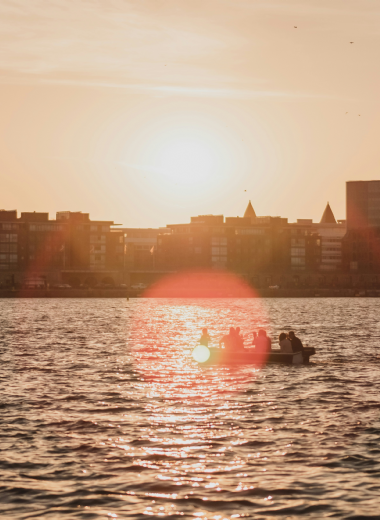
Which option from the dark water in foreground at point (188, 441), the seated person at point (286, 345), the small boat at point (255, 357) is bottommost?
the dark water in foreground at point (188, 441)

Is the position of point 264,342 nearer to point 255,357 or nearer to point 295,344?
point 255,357

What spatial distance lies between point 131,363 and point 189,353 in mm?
7781

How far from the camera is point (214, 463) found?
21156 mm

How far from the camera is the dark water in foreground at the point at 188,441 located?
713 inches

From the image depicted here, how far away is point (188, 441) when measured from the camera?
23.7 meters

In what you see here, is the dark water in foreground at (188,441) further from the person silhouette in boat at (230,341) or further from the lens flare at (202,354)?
the person silhouette in boat at (230,341)

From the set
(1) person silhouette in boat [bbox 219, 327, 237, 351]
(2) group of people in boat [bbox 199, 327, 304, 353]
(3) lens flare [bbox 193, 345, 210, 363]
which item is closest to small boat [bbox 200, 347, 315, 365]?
(3) lens flare [bbox 193, 345, 210, 363]

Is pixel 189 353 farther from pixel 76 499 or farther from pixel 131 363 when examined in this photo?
pixel 76 499

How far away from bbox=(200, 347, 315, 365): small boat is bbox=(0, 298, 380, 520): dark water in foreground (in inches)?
43.3

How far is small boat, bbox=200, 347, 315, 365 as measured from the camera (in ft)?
143

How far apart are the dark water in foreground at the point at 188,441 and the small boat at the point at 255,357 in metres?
1.10

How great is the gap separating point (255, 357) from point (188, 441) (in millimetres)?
20719

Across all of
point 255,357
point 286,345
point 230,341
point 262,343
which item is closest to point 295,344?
point 286,345

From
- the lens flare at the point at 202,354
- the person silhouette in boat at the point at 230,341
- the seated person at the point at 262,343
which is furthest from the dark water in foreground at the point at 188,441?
the person silhouette in boat at the point at 230,341
